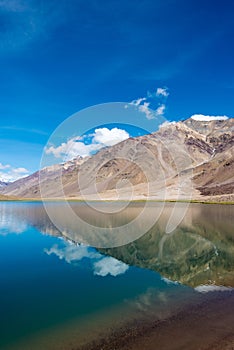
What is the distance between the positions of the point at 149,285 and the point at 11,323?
11.4m

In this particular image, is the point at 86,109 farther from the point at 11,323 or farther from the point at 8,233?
the point at 11,323

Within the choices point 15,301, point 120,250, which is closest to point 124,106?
point 120,250

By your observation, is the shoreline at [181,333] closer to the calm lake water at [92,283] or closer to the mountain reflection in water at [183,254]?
the calm lake water at [92,283]

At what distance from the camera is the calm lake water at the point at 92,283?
1711 cm

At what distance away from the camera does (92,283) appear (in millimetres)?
26172

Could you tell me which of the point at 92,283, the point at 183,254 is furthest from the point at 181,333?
the point at 183,254

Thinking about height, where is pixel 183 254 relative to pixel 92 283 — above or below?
above

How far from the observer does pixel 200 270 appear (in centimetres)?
3097

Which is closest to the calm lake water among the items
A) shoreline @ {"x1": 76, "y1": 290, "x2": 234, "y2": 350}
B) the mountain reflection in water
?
the mountain reflection in water

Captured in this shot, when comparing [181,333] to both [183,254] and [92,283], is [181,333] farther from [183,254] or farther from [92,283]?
[183,254]

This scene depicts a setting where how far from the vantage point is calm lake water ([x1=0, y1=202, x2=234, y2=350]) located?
56.1 feet

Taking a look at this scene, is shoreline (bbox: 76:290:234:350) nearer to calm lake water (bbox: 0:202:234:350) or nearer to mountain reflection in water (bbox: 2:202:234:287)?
calm lake water (bbox: 0:202:234:350)

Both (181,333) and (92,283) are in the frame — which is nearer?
(181,333)

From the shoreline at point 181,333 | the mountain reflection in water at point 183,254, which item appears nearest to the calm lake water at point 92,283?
the mountain reflection in water at point 183,254
